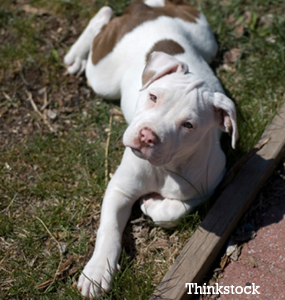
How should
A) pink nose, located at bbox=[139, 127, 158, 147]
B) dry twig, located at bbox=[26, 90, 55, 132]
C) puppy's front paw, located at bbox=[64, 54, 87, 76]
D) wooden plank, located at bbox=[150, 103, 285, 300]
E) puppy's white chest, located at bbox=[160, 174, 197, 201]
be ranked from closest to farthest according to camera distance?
pink nose, located at bbox=[139, 127, 158, 147], wooden plank, located at bbox=[150, 103, 285, 300], puppy's white chest, located at bbox=[160, 174, 197, 201], dry twig, located at bbox=[26, 90, 55, 132], puppy's front paw, located at bbox=[64, 54, 87, 76]

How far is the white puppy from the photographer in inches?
135

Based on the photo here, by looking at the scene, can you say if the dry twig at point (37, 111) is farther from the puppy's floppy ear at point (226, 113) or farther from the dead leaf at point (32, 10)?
the puppy's floppy ear at point (226, 113)

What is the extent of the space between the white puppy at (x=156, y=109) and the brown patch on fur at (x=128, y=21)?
0.01 metres

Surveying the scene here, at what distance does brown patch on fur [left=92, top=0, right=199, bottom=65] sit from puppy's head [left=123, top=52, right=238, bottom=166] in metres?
1.18

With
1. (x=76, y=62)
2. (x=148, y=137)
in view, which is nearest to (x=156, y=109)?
(x=148, y=137)

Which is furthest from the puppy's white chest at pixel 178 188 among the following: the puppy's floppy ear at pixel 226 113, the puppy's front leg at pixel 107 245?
the puppy's floppy ear at pixel 226 113

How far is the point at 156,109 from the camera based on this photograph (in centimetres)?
Result: 341

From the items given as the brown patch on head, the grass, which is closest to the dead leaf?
the grass

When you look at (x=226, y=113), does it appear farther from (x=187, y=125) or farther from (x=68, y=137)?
(x=68, y=137)

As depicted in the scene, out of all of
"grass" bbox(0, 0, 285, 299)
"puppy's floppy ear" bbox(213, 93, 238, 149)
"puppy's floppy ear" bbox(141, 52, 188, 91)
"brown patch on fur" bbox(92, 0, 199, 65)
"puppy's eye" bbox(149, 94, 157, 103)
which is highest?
"puppy's floppy ear" bbox(141, 52, 188, 91)

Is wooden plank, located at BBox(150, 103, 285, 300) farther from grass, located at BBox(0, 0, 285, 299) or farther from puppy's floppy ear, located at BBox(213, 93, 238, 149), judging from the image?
puppy's floppy ear, located at BBox(213, 93, 238, 149)

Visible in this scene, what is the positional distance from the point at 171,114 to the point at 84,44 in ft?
7.37

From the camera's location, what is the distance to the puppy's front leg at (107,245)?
376cm

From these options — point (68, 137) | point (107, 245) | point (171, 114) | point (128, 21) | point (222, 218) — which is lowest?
point (68, 137)
